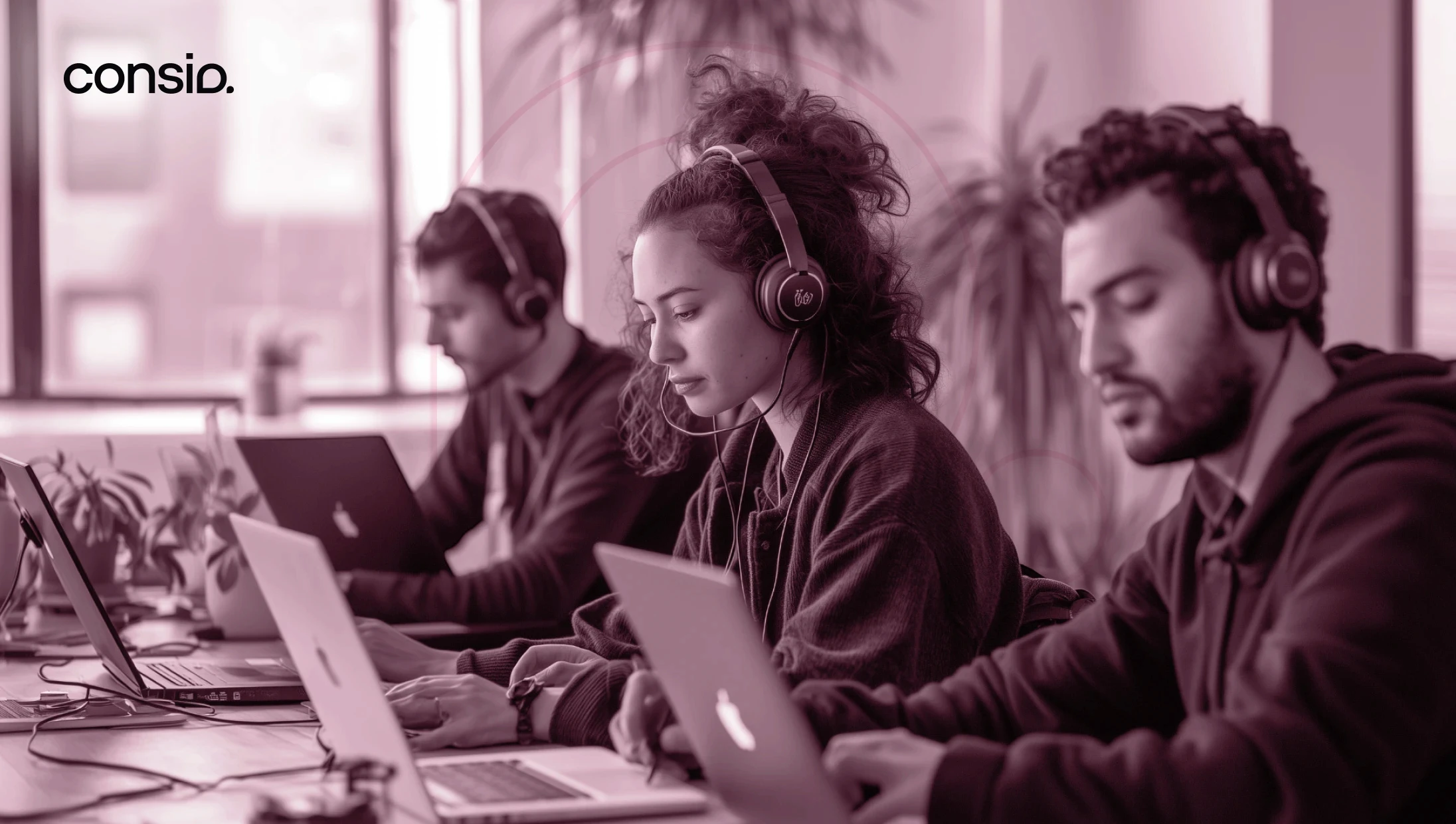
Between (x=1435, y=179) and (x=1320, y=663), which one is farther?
(x=1435, y=179)

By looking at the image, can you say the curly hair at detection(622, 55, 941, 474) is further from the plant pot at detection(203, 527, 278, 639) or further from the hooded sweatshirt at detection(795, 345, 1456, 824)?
the plant pot at detection(203, 527, 278, 639)

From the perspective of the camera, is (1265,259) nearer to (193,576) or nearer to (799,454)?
(799,454)

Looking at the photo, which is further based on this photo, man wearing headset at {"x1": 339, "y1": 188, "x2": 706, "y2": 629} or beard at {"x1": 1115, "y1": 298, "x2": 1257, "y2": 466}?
man wearing headset at {"x1": 339, "y1": 188, "x2": 706, "y2": 629}

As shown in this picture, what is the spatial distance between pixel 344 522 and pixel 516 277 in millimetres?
510

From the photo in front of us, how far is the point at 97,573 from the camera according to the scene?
87.4 inches

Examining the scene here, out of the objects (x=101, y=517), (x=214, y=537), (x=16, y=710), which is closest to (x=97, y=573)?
(x=101, y=517)

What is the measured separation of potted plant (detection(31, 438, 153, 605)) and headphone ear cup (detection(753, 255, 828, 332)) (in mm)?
1111

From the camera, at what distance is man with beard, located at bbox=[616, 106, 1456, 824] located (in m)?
0.89

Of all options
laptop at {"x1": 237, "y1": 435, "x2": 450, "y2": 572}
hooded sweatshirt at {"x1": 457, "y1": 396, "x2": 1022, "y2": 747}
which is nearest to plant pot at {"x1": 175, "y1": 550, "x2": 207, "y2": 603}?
laptop at {"x1": 237, "y1": 435, "x2": 450, "y2": 572}

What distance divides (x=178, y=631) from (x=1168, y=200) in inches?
62.6

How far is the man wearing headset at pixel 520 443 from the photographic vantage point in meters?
2.23

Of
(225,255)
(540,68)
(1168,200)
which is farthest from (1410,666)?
(225,255)

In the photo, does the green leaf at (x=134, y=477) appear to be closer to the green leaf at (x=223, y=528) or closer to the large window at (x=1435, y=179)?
the green leaf at (x=223, y=528)

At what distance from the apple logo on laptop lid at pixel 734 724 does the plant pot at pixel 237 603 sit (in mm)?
1253
